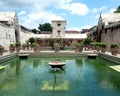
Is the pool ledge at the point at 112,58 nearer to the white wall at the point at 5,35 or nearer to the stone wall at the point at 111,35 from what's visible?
the stone wall at the point at 111,35

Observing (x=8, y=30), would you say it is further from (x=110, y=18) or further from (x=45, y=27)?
(x=45, y=27)

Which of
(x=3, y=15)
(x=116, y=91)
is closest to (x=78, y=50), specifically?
(x=3, y=15)

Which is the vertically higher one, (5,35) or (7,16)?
(7,16)

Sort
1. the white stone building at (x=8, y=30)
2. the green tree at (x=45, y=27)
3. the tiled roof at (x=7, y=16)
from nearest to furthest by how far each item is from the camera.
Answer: the white stone building at (x=8, y=30) < the tiled roof at (x=7, y=16) < the green tree at (x=45, y=27)

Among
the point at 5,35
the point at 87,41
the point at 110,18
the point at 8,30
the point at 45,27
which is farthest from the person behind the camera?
the point at 45,27

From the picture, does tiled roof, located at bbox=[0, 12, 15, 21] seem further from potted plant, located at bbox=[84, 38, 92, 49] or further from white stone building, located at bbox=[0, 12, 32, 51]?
potted plant, located at bbox=[84, 38, 92, 49]

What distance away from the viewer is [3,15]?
31016 mm

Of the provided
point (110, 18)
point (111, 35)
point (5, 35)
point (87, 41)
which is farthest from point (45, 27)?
point (111, 35)

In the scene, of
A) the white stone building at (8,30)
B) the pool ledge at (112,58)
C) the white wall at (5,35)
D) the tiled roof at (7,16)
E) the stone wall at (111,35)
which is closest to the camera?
the pool ledge at (112,58)

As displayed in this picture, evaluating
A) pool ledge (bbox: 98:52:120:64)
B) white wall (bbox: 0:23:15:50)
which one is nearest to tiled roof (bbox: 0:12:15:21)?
white wall (bbox: 0:23:15:50)

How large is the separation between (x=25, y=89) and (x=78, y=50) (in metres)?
16.1

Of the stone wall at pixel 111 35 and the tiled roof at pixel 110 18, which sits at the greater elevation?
the tiled roof at pixel 110 18


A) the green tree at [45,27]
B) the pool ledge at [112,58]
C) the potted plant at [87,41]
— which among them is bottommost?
the pool ledge at [112,58]

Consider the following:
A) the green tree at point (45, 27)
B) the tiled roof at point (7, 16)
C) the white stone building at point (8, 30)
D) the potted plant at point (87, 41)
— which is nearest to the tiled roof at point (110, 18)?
the potted plant at point (87, 41)
